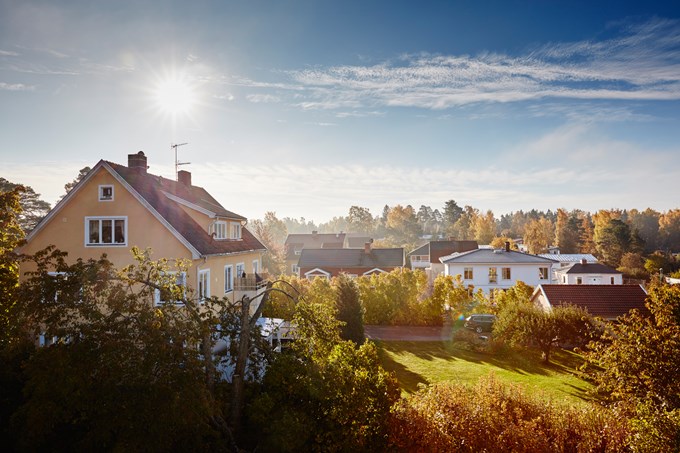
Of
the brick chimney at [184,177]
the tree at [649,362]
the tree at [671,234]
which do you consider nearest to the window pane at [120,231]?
the brick chimney at [184,177]

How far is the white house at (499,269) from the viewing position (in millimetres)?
44531

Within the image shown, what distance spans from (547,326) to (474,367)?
5.17 meters

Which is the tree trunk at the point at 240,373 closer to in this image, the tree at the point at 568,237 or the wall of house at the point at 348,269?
the wall of house at the point at 348,269

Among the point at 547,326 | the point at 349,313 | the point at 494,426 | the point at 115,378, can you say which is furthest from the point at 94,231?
the point at 547,326

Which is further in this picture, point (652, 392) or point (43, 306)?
point (652, 392)

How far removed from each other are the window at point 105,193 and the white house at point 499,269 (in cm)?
3625

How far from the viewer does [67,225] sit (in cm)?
1884

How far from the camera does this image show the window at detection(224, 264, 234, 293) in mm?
21984

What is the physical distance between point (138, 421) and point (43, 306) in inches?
146

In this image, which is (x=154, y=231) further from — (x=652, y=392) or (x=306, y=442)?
(x=652, y=392)

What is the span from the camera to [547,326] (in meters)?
23.1

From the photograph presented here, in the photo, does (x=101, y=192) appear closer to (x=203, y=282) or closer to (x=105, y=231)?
(x=105, y=231)

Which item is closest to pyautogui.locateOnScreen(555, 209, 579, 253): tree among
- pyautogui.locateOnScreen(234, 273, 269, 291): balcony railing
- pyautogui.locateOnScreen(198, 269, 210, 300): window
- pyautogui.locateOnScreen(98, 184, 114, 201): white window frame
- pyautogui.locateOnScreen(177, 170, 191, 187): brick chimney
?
pyautogui.locateOnScreen(234, 273, 269, 291): balcony railing

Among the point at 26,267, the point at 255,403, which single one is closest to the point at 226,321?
the point at 255,403
